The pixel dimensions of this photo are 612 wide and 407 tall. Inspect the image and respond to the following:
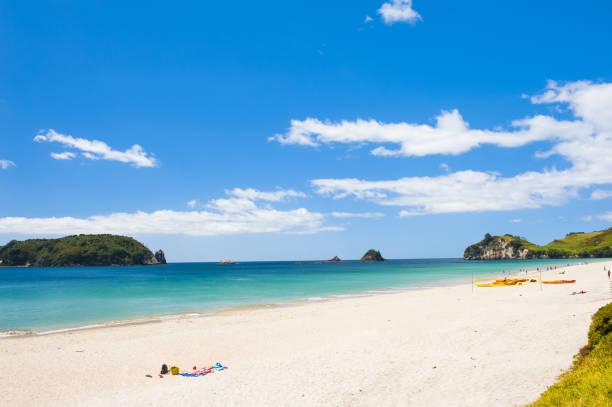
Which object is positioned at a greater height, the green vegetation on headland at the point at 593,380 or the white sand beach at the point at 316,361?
the green vegetation on headland at the point at 593,380

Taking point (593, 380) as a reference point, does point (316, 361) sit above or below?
below

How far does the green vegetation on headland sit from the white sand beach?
5.02ft

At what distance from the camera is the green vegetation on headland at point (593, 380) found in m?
6.62

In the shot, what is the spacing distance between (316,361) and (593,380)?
30.2 feet

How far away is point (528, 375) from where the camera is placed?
11023mm

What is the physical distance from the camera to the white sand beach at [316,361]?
1073 cm

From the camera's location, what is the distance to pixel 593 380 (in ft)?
23.9

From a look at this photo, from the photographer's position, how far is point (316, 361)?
1429 centimetres

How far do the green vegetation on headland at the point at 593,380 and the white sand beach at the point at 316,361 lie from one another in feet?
5.02

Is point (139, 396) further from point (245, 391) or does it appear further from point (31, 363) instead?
point (31, 363)

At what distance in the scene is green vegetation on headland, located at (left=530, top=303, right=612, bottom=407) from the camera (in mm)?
6623

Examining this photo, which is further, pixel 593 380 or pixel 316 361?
pixel 316 361

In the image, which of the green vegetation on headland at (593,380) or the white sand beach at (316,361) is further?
the white sand beach at (316,361)

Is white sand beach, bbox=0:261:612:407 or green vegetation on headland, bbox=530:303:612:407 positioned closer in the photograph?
green vegetation on headland, bbox=530:303:612:407
